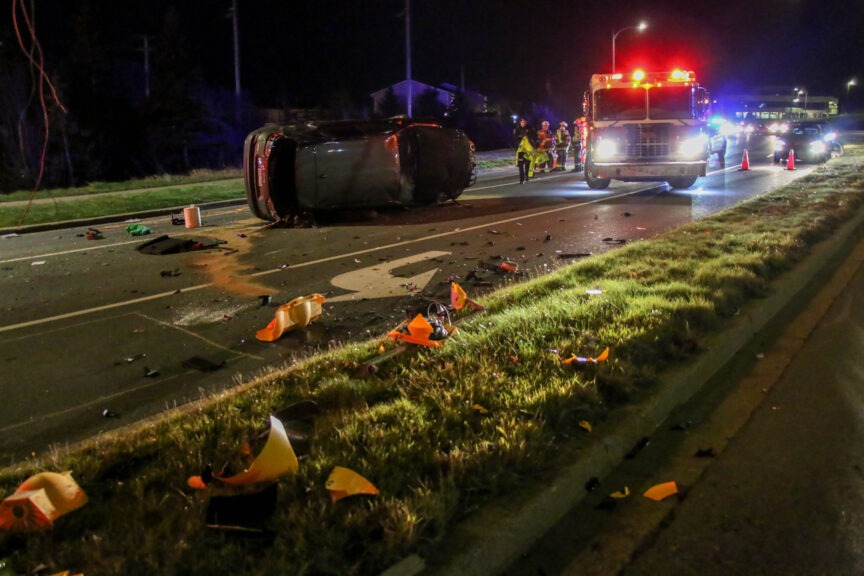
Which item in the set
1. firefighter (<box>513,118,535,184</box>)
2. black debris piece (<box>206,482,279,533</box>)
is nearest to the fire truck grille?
firefighter (<box>513,118,535,184</box>)

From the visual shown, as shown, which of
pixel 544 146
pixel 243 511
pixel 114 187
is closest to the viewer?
pixel 243 511

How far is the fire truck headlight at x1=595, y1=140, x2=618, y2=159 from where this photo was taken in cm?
1745

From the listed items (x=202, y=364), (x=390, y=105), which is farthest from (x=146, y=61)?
(x=202, y=364)

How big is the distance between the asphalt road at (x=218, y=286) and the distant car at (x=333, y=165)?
48 centimetres

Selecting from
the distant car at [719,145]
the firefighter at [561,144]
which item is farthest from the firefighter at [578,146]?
the distant car at [719,145]

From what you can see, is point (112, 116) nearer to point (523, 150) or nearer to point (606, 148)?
point (523, 150)

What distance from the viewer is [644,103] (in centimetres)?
1728

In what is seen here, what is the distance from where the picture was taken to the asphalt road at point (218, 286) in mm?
5453

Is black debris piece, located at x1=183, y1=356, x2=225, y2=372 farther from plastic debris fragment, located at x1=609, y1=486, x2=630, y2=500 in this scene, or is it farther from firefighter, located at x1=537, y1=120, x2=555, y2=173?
firefighter, located at x1=537, y1=120, x2=555, y2=173

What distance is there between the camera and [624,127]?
17281 millimetres

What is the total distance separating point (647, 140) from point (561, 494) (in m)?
15.0

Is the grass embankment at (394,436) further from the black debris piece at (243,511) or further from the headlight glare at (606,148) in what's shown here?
the headlight glare at (606,148)

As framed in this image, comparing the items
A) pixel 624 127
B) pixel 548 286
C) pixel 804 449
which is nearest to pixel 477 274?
pixel 548 286

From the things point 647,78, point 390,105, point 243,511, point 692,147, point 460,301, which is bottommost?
point 243,511
